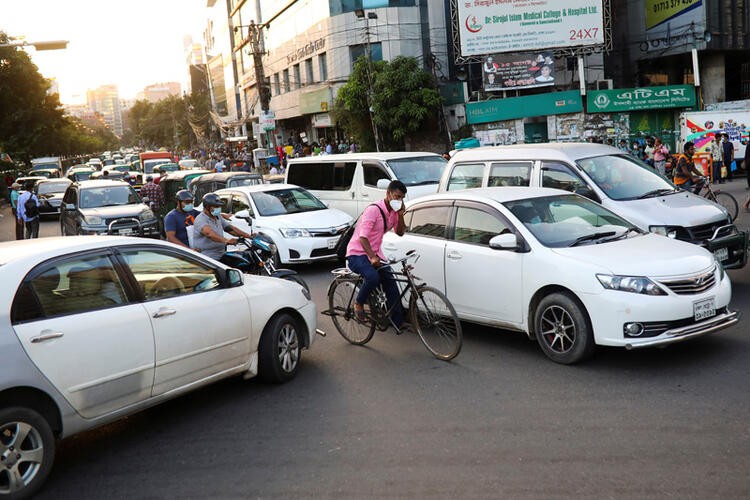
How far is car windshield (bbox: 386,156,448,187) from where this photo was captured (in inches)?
563

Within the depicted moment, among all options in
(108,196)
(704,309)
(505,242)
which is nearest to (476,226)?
(505,242)

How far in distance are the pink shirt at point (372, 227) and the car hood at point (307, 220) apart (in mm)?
5542

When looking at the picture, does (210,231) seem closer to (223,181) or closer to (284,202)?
(284,202)

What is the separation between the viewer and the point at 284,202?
1370cm

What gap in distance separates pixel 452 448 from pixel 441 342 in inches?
84.8

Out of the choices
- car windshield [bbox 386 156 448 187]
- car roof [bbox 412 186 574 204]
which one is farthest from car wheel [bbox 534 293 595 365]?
car windshield [bbox 386 156 448 187]

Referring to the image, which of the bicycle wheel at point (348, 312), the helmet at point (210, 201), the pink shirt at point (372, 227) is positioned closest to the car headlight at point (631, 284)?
the pink shirt at point (372, 227)

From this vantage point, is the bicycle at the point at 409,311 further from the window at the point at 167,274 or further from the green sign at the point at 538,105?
the green sign at the point at 538,105

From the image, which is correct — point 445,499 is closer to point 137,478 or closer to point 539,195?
point 137,478

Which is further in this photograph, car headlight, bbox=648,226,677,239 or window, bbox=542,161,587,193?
window, bbox=542,161,587,193

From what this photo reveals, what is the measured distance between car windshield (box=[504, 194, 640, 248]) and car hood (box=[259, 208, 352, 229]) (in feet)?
19.9

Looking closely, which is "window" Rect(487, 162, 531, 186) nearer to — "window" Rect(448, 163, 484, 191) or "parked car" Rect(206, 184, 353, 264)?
"window" Rect(448, 163, 484, 191)

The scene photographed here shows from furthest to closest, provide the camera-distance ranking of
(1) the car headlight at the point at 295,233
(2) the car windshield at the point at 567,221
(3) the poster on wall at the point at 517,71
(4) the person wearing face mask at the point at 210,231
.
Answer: (3) the poster on wall at the point at 517,71
(1) the car headlight at the point at 295,233
(4) the person wearing face mask at the point at 210,231
(2) the car windshield at the point at 567,221

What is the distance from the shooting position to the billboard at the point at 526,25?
34.5 meters
